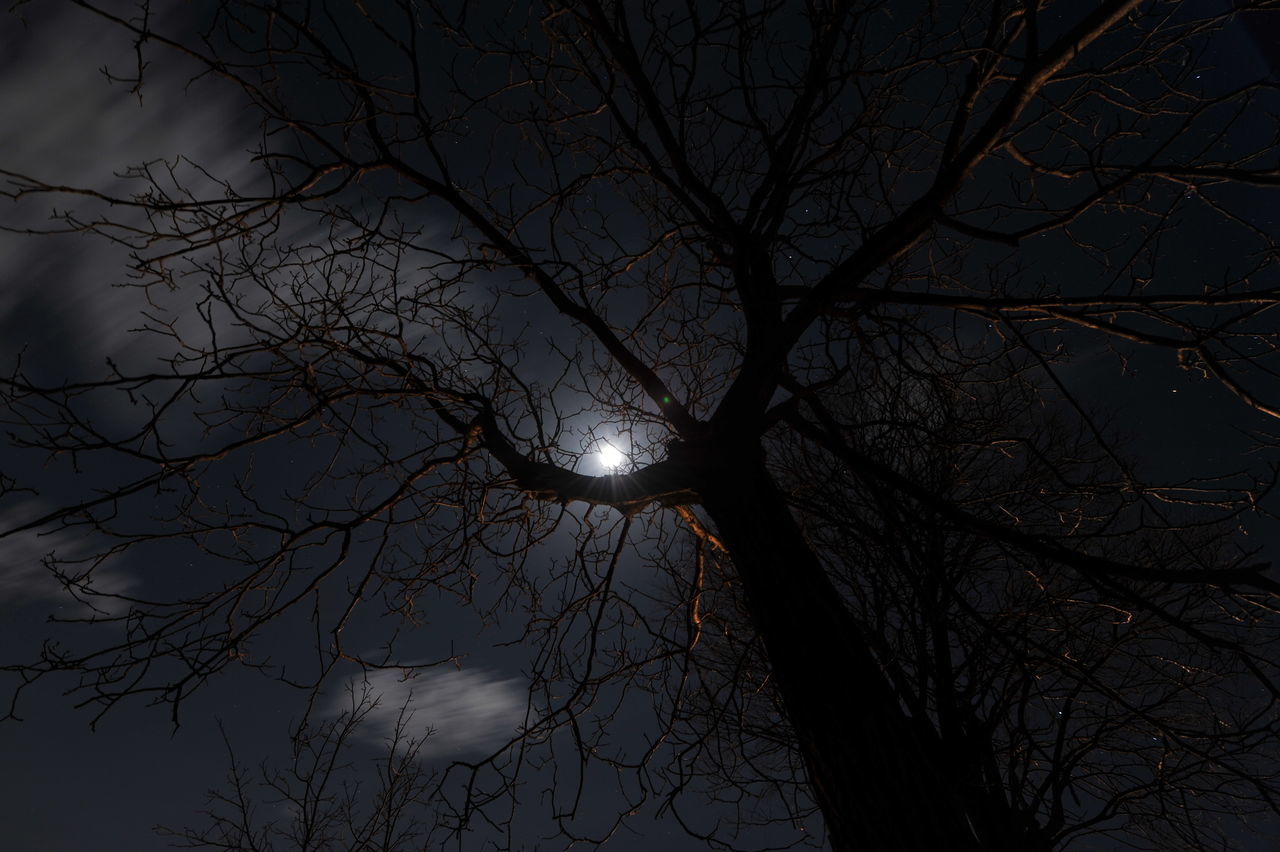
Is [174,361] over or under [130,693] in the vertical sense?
over

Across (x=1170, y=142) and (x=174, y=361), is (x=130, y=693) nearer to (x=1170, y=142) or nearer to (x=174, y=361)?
(x=174, y=361)

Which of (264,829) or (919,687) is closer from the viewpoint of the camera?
(919,687)

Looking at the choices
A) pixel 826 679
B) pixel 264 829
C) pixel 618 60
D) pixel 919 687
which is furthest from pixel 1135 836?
pixel 264 829

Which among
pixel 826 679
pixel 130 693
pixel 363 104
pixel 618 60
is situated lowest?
pixel 826 679

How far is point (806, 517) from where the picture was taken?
6105mm

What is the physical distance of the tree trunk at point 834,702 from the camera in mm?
2305

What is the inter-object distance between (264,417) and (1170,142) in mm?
4770

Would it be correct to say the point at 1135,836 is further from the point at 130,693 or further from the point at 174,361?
the point at 174,361

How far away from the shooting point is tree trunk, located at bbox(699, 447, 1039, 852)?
2305mm

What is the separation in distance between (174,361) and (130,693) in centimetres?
157

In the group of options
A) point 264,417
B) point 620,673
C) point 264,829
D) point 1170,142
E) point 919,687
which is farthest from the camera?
point 264,829

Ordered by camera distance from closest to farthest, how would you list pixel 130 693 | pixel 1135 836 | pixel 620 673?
pixel 130 693, pixel 620 673, pixel 1135 836

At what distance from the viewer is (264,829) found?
1059cm

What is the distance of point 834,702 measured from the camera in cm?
254
